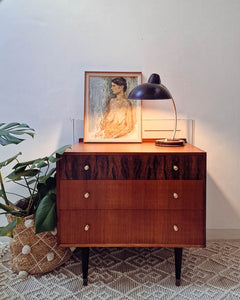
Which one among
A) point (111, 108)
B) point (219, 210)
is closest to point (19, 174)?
point (111, 108)

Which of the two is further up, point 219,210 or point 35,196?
point 35,196

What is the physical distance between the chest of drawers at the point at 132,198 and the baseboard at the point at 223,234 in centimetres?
67

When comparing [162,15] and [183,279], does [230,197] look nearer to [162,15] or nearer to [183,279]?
[183,279]

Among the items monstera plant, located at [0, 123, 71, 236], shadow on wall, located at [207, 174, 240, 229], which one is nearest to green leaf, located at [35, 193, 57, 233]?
monstera plant, located at [0, 123, 71, 236]

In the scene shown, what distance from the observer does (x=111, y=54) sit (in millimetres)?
1855

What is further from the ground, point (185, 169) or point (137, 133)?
point (137, 133)

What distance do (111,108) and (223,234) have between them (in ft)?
3.75

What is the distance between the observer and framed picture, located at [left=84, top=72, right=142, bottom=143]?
1.80 meters

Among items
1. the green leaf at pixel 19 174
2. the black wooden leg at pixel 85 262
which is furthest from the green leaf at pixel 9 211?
the black wooden leg at pixel 85 262

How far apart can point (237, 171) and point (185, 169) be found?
30.7 inches

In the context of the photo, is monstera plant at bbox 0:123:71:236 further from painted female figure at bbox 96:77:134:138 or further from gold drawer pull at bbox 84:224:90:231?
painted female figure at bbox 96:77:134:138

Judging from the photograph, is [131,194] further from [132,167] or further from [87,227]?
[87,227]

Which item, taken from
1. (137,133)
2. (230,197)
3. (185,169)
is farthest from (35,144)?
(230,197)

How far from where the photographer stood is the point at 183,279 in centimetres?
150
